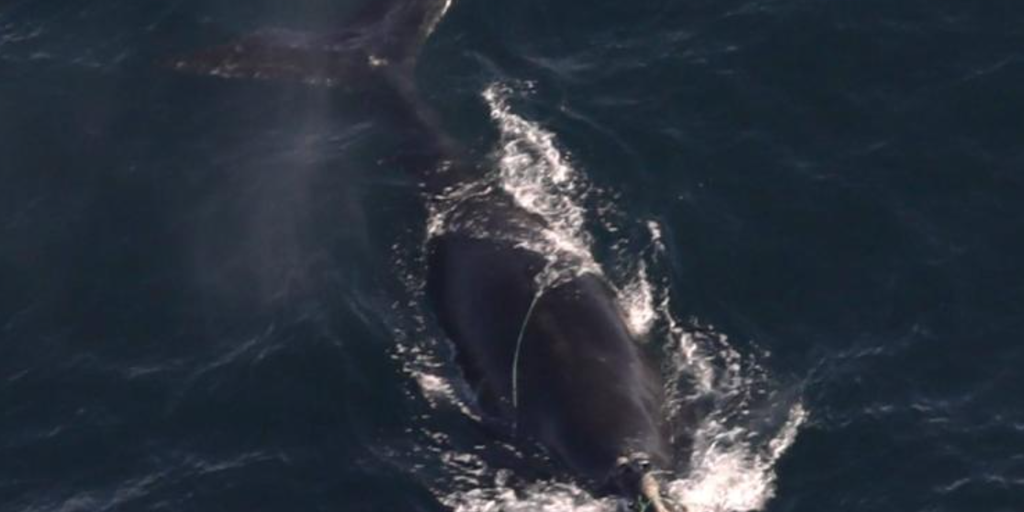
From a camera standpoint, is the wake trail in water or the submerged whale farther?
the wake trail in water

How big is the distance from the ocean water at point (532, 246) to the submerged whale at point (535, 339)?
107 cm

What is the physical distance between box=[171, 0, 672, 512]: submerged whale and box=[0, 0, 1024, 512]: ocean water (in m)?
1.07

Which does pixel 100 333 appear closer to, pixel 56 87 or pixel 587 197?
pixel 56 87

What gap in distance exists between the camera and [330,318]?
76.3 metres

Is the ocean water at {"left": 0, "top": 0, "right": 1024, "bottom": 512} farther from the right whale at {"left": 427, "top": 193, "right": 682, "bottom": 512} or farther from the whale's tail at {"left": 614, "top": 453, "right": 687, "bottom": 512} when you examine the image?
the whale's tail at {"left": 614, "top": 453, "right": 687, "bottom": 512}

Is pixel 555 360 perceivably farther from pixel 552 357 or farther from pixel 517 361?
pixel 517 361

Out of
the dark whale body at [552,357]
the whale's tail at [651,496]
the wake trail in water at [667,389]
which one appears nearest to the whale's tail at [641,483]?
the whale's tail at [651,496]

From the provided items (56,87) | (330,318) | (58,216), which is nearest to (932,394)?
(330,318)

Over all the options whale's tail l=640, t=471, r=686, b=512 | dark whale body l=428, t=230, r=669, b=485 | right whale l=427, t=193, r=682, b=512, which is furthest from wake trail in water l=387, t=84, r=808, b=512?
whale's tail l=640, t=471, r=686, b=512

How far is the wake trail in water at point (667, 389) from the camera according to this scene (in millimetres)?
66250

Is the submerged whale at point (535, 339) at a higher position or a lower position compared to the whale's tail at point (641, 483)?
higher

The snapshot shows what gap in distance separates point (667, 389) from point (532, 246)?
10009mm

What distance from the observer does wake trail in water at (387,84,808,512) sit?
66250 mm

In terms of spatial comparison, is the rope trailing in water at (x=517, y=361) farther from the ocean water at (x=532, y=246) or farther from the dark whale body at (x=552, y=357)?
the ocean water at (x=532, y=246)
